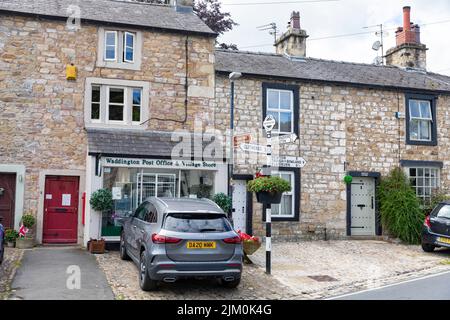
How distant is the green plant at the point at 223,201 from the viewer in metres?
13.6

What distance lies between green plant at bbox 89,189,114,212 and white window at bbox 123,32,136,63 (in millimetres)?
4427

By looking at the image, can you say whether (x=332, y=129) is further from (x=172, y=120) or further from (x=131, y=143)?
(x=131, y=143)

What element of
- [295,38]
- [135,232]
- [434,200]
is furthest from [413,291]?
[295,38]

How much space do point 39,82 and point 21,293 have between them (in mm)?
7567

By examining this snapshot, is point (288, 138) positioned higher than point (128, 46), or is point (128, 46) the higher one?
point (128, 46)

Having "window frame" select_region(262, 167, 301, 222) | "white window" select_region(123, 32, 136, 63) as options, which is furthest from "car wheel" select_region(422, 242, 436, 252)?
"white window" select_region(123, 32, 136, 63)

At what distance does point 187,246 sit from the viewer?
8188mm

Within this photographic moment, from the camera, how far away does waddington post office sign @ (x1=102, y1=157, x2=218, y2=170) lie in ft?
43.2

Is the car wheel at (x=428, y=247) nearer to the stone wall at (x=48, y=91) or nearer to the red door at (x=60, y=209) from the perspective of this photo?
the stone wall at (x=48, y=91)

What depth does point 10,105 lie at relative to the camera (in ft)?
44.0

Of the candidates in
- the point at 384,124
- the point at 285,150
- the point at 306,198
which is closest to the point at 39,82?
the point at 285,150

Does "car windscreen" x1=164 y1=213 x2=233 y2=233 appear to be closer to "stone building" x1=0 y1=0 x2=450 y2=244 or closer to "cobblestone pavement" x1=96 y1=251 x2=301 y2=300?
"cobblestone pavement" x1=96 y1=251 x2=301 y2=300

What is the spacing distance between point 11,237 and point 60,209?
5.07 feet
